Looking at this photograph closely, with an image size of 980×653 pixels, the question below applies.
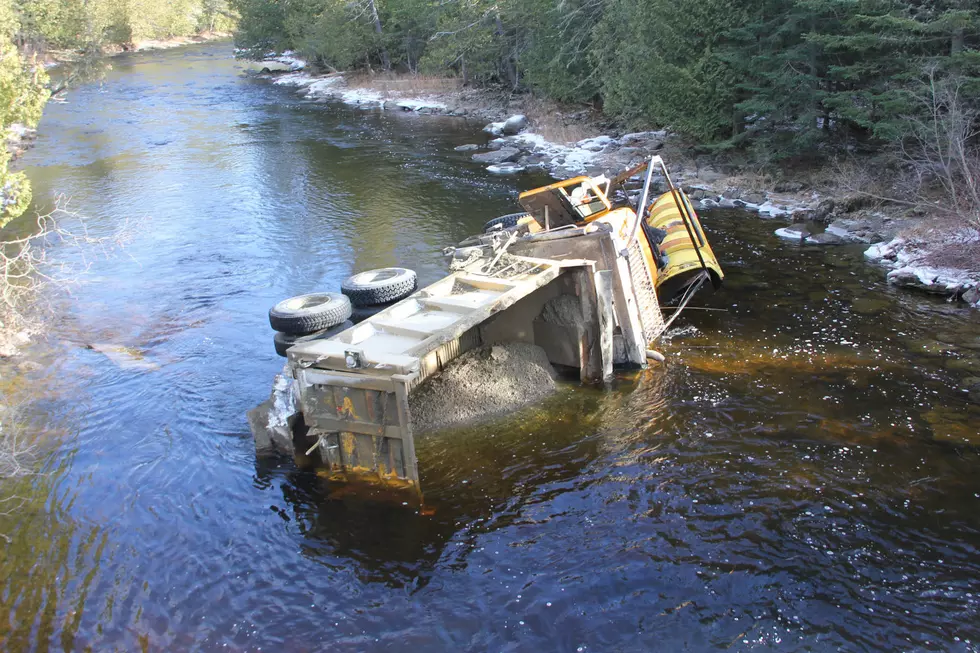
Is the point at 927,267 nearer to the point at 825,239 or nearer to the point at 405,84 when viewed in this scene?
the point at 825,239

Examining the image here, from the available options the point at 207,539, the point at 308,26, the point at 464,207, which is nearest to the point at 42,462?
the point at 207,539

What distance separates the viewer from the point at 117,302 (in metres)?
15.1

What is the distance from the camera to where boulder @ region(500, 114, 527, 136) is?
30.7m

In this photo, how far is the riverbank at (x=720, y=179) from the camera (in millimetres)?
14055

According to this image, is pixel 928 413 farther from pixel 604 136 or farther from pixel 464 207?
pixel 604 136

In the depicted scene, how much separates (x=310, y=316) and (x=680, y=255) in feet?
23.0

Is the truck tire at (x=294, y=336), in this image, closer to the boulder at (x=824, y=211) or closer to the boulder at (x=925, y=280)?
the boulder at (x=925, y=280)

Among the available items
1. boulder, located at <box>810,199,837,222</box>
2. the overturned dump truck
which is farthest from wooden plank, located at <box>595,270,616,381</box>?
boulder, located at <box>810,199,837,222</box>

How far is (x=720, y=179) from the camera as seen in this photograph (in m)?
21.4

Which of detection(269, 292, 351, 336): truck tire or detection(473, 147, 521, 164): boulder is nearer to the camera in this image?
detection(269, 292, 351, 336): truck tire

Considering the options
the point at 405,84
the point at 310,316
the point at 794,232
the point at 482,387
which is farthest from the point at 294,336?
the point at 405,84

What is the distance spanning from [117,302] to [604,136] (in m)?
17.7

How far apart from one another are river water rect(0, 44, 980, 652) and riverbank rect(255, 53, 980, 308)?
3.18 ft

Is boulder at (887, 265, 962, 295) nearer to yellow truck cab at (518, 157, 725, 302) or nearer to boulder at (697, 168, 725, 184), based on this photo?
yellow truck cab at (518, 157, 725, 302)
